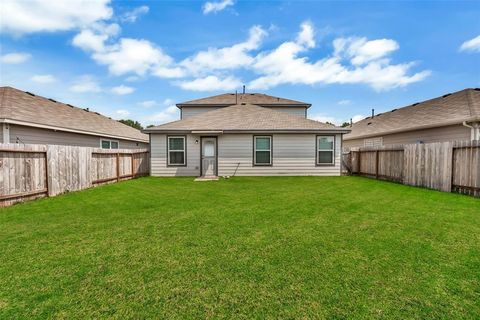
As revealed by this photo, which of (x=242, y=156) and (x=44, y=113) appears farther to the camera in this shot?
(x=242, y=156)

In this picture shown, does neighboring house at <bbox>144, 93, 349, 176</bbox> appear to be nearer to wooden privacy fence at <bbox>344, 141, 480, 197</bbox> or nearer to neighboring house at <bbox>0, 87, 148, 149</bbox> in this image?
wooden privacy fence at <bbox>344, 141, 480, 197</bbox>

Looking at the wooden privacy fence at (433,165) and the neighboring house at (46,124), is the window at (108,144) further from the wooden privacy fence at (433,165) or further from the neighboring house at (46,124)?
the wooden privacy fence at (433,165)

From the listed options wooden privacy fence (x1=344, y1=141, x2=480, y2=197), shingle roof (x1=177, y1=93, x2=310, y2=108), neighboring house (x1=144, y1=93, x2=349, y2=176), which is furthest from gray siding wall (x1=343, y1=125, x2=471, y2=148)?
shingle roof (x1=177, y1=93, x2=310, y2=108)

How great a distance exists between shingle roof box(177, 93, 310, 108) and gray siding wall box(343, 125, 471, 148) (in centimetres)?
817

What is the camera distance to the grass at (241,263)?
2297 millimetres

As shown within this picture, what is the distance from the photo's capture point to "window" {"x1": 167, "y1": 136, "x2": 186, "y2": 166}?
45.5 feet

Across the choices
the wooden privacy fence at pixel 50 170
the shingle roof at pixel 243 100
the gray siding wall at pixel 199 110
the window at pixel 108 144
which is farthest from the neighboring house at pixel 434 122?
the window at pixel 108 144

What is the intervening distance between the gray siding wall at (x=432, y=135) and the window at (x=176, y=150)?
14403mm

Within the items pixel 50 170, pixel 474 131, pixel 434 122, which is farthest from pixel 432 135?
pixel 50 170

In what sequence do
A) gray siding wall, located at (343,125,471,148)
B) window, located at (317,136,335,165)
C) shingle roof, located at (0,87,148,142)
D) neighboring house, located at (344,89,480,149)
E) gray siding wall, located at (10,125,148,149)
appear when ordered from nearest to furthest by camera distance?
gray siding wall, located at (10,125,148,149), shingle roof, located at (0,87,148,142), neighboring house, located at (344,89,480,149), gray siding wall, located at (343,125,471,148), window, located at (317,136,335,165)

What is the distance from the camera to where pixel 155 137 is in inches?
543

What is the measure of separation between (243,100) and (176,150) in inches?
470

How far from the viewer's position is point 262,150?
13.9 m

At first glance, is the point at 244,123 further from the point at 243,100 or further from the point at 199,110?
the point at 243,100
